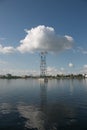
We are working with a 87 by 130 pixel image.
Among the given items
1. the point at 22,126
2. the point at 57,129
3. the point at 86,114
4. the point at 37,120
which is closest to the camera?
the point at 57,129

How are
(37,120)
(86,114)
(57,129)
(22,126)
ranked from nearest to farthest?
1. (57,129)
2. (22,126)
3. (37,120)
4. (86,114)

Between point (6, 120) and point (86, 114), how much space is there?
54.5ft

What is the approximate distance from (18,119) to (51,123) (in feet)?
22.2

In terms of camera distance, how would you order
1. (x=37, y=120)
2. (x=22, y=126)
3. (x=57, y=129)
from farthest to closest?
(x=37, y=120), (x=22, y=126), (x=57, y=129)

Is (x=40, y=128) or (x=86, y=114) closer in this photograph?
(x=40, y=128)

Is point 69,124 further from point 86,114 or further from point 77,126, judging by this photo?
point 86,114

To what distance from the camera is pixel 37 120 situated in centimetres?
3284

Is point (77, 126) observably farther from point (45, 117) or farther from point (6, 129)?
point (6, 129)

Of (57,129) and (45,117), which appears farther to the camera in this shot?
(45,117)

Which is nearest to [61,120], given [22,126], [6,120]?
[22,126]

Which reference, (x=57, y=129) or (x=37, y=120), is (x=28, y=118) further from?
(x=57, y=129)

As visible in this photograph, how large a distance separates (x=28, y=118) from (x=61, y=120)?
6399 millimetres

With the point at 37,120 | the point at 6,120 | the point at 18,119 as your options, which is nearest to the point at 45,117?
the point at 37,120

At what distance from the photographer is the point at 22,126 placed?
29.5m
